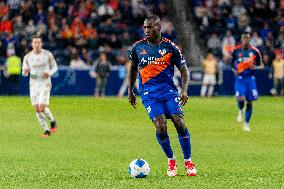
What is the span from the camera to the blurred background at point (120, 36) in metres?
41.7

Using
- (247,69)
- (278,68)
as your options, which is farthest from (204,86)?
(247,69)

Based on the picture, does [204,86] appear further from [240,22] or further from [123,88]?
[240,22]

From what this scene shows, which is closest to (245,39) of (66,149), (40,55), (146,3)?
(40,55)

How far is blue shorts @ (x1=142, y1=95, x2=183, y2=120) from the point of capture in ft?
46.8

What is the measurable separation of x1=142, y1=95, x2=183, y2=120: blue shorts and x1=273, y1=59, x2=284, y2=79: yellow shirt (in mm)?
29716

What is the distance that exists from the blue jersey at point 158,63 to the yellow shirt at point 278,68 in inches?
1166

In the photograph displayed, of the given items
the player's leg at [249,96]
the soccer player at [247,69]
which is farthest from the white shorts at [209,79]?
the player's leg at [249,96]

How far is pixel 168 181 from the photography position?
44.6 feet

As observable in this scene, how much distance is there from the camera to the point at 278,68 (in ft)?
144

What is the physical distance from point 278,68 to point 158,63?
30.1 metres

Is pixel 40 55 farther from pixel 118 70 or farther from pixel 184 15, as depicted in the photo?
pixel 184 15

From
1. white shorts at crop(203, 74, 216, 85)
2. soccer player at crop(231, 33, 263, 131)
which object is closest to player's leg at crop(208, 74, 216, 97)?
white shorts at crop(203, 74, 216, 85)

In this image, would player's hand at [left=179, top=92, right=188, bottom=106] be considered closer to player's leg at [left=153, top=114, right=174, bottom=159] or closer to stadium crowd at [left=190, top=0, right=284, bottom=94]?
player's leg at [left=153, top=114, right=174, bottom=159]

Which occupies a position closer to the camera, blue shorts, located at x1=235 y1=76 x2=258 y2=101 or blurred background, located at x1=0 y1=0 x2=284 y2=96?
blue shorts, located at x1=235 y1=76 x2=258 y2=101
